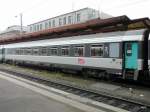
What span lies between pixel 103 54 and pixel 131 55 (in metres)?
2.29

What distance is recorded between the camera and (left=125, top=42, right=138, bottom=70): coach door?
1455 cm

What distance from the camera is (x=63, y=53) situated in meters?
21.4

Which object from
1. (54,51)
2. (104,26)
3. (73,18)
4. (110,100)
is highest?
(73,18)

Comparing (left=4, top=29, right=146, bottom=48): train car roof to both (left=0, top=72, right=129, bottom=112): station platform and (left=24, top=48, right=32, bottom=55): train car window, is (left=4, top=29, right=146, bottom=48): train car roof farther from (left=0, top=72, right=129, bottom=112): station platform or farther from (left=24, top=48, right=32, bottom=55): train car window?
(left=0, top=72, right=129, bottom=112): station platform

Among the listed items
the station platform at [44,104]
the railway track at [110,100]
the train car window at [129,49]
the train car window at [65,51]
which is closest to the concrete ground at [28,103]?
the station platform at [44,104]

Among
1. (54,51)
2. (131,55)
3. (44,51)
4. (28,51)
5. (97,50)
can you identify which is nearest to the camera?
(131,55)

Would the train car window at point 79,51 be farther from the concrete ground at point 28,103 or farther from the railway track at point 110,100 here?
the concrete ground at point 28,103

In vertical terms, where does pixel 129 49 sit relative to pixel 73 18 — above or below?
below

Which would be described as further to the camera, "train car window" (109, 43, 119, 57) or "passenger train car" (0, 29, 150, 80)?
"train car window" (109, 43, 119, 57)

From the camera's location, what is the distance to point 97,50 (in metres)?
17.3

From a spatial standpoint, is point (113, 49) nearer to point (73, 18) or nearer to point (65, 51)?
point (65, 51)

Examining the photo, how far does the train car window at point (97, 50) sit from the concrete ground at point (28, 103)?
5621 mm

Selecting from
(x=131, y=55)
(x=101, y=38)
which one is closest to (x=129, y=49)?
(x=131, y=55)

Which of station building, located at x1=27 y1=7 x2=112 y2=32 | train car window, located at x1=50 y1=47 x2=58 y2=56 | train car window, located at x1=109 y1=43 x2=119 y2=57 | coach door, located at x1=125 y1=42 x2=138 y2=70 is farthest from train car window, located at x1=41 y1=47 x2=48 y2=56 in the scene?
station building, located at x1=27 y1=7 x2=112 y2=32
